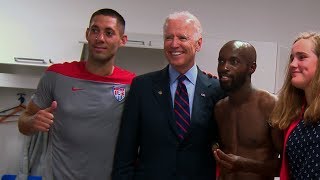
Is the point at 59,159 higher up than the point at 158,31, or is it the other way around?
the point at 158,31

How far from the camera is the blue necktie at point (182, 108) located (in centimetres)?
158

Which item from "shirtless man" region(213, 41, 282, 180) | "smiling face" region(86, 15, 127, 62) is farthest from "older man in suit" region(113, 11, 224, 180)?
"smiling face" region(86, 15, 127, 62)

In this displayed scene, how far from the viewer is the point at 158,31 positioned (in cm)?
334

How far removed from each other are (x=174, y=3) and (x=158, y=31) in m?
0.31

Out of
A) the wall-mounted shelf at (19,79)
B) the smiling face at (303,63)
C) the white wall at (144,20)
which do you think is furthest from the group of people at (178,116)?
the white wall at (144,20)

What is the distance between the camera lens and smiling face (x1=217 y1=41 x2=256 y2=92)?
5.06 feet

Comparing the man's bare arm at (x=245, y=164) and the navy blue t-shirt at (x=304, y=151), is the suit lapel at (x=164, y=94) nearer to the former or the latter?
the man's bare arm at (x=245, y=164)

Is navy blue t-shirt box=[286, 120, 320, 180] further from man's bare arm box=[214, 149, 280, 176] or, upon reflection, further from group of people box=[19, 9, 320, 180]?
man's bare arm box=[214, 149, 280, 176]

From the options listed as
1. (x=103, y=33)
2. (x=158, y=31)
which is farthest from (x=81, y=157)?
(x=158, y=31)

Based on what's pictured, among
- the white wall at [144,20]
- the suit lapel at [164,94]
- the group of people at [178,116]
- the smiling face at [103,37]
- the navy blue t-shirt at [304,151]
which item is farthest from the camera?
the white wall at [144,20]

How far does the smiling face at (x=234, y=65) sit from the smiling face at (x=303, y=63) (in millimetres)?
198

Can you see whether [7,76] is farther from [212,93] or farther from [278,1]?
[278,1]

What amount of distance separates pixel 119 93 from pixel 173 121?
0.38 m

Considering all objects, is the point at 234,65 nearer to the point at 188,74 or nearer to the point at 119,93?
the point at 188,74
